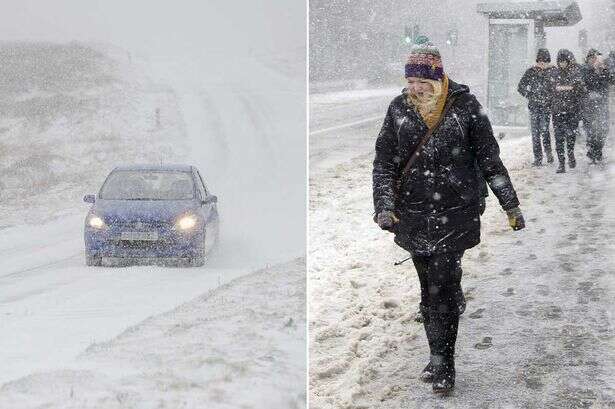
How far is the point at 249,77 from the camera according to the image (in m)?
8.66

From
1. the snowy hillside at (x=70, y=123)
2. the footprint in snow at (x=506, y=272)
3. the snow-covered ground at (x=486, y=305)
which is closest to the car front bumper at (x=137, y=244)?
the snow-covered ground at (x=486, y=305)

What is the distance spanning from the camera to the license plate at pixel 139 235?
173 inches

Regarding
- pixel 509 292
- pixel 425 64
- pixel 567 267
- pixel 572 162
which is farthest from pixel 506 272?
pixel 572 162

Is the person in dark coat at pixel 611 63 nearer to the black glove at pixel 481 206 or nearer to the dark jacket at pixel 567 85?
the dark jacket at pixel 567 85

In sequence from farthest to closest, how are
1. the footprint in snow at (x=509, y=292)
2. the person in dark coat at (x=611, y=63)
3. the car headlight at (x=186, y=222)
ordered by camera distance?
the person in dark coat at (x=611, y=63), the car headlight at (x=186, y=222), the footprint in snow at (x=509, y=292)

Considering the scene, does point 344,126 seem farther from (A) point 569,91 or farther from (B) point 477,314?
(B) point 477,314

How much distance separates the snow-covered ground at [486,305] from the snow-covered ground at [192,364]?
312 millimetres

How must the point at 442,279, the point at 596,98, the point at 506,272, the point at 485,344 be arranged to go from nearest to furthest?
1. the point at 442,279
2. the point at 485,344
3. the point at 506,272
4. the point at 596,98

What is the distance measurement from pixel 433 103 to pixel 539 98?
119 inches

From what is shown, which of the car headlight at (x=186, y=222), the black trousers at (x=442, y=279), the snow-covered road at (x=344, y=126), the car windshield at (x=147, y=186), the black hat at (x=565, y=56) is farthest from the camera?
the black hat at (x=565, y=56)

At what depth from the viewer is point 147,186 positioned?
15.7ft

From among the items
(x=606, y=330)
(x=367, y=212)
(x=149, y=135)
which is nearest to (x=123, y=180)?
(x=367, y=212)

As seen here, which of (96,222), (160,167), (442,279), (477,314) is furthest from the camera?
(160,167)

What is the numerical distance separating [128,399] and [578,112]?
12.0 ft
